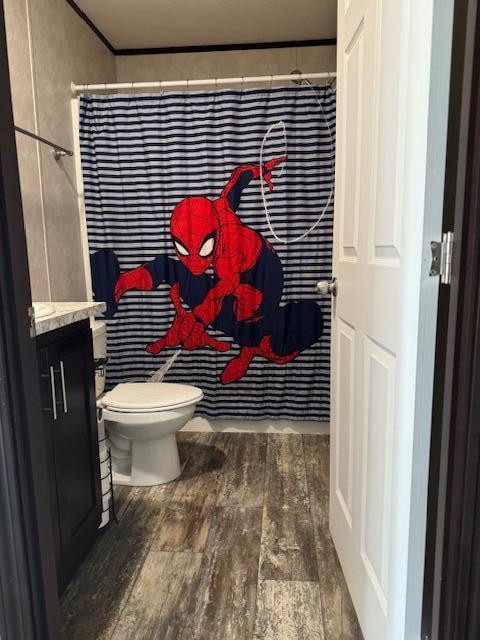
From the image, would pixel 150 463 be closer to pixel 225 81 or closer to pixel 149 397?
pixel 149 397

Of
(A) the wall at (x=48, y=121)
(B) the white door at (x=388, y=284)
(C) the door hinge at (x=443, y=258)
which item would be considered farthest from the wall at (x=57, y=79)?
(C) the door hinge at (x=443, y=258)

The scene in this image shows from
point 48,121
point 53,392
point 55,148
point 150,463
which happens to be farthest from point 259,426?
point 48,121

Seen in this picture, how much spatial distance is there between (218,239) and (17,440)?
181cm

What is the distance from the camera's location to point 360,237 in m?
1.22

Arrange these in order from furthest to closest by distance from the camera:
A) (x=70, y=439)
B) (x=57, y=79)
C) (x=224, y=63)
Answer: (x=224, y=63) < (x=57, y=79) < (x=70, y=439)

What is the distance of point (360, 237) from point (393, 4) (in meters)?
0.51

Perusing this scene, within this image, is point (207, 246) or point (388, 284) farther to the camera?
point (207, 246)

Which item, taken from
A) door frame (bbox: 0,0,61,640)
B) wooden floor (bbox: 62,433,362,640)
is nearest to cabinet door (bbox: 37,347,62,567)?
wooden floor (bbox: 62,433,362,640)

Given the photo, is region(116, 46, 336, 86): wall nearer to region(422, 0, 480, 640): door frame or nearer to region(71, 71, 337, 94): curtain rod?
region(71, 71, 337, 94): curtain rod

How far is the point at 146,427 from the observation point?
2.00m

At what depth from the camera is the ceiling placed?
2.40m

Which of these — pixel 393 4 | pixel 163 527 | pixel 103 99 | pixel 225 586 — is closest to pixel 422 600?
pixel 225 586

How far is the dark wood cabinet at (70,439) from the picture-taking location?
1.29m

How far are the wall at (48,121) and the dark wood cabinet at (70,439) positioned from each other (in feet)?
2.33
